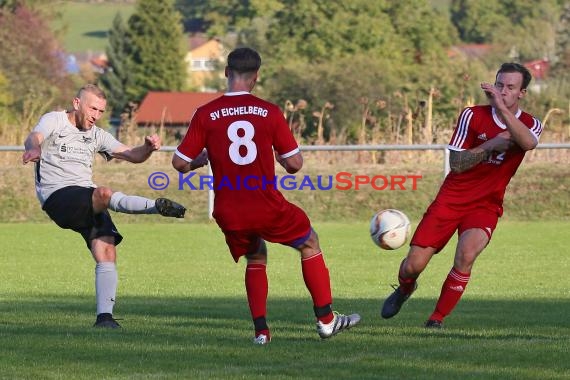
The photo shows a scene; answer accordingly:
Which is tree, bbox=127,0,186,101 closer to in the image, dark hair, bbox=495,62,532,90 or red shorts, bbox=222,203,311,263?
dark hair, bbox=495,62,532,90

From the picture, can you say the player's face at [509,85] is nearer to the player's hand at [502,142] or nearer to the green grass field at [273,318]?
the player's hand at [502,142]

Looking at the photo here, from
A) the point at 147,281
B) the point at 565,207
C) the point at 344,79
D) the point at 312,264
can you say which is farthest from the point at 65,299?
the point at 344,79

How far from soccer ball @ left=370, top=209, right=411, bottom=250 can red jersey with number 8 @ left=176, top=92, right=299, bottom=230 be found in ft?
6.19

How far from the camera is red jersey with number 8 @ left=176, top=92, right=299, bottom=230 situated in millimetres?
8195

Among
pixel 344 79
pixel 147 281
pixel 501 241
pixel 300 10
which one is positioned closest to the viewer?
pixel 147 281

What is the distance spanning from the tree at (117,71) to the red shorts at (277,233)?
270 ft

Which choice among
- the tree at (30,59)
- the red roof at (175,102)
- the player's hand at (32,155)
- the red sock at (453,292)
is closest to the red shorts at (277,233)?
the red sock at (453,292)

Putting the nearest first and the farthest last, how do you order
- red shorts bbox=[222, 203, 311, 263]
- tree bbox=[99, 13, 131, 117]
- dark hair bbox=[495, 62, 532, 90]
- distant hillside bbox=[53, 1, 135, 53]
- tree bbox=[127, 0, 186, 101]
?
red shorts bbox=[222, 203, 311, 263], dark hair bbox=[495, 62, 532, 90], tree bbox=[99, 13, 131, 117], tree bbox=[127, 0, 186, 101], distant hillside bbox=[53, 1, 135, 53]

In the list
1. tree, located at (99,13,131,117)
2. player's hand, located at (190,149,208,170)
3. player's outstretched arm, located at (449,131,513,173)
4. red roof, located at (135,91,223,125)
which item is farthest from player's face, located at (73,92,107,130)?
tree, located at (99,13,131,117)

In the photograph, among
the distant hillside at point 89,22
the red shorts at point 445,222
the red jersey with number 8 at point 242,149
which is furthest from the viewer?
the distant hillside at point 89,22

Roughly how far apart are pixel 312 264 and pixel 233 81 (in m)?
1.36

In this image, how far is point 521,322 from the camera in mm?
9891

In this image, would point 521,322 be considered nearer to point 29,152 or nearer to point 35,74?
point 29,152

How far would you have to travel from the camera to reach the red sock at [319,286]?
8.57m
